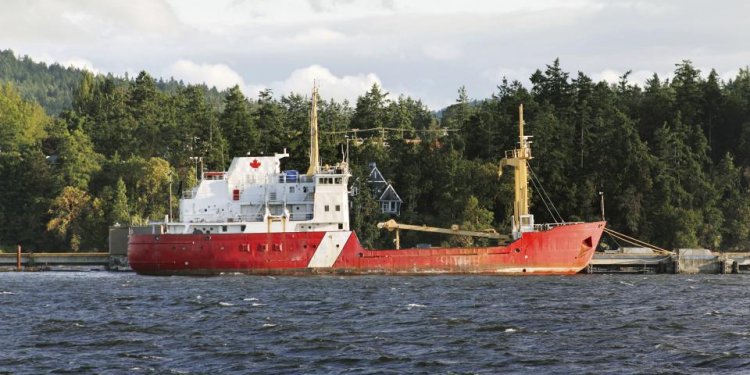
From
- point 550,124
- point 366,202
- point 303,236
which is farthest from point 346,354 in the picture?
point 550,124

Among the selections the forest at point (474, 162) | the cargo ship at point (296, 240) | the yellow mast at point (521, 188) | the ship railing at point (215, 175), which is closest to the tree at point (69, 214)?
the forest at point (474, 162)

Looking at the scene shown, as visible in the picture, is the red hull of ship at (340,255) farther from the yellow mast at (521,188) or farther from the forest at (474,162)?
the forest at (474,162)

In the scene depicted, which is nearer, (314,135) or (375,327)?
(375,327)

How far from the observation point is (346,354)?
30656mm

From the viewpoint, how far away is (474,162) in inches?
3408

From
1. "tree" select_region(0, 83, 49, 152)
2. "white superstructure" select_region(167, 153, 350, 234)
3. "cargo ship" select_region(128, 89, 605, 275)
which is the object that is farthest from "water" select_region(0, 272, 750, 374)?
"tree" select_region(0, 83, 49, 152)

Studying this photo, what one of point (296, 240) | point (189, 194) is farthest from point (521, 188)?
point (189, 194)

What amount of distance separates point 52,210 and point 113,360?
6191 cm

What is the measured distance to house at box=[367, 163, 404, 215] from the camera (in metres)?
88.4

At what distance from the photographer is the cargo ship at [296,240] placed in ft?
200

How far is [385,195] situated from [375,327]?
171ft

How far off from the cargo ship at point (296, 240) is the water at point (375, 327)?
4.58 metres

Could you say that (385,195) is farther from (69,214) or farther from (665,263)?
(665,263)

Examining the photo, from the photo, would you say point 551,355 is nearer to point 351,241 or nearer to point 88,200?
point 351,241
